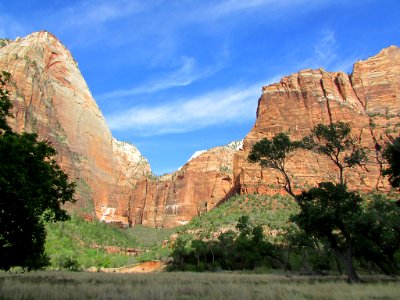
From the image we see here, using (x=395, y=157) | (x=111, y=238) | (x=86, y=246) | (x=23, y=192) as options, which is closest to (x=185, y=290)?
(x=23, y=192)

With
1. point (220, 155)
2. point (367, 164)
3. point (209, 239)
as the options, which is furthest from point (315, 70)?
point (209, 239)

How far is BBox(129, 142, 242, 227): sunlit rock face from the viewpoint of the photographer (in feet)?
541

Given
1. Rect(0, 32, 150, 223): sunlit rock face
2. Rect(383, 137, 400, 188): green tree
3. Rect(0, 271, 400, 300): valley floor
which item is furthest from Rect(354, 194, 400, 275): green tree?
Rect(0, 32, 150, 223): sunlit rock face

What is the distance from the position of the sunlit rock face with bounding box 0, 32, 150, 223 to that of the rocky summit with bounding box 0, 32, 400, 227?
1.32ft

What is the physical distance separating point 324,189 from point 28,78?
365 ft

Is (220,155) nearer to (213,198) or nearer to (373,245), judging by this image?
(213,198)

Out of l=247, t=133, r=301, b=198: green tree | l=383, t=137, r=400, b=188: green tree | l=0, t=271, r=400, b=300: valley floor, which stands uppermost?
l=247, t=133, r=301, b=198: green tree

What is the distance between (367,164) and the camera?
Result: 343 ft

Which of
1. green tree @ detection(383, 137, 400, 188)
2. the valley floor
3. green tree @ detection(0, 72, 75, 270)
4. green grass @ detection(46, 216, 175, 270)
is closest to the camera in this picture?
green tree @ detection(0, 72, 75, 270)

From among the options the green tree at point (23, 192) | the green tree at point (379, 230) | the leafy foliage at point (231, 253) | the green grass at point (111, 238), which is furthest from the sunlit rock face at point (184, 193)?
the green tree at point (23, 192)

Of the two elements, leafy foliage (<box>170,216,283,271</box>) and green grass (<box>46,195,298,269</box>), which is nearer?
leafy foliage (<box>170,216,283,271</box>)

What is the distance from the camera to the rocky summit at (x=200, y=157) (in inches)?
4237

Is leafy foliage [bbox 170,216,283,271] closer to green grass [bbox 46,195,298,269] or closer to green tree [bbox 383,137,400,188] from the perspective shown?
green grass [bbox 46,195,298,269]

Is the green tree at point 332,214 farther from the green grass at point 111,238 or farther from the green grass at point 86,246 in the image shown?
the green grass at point 111,238
